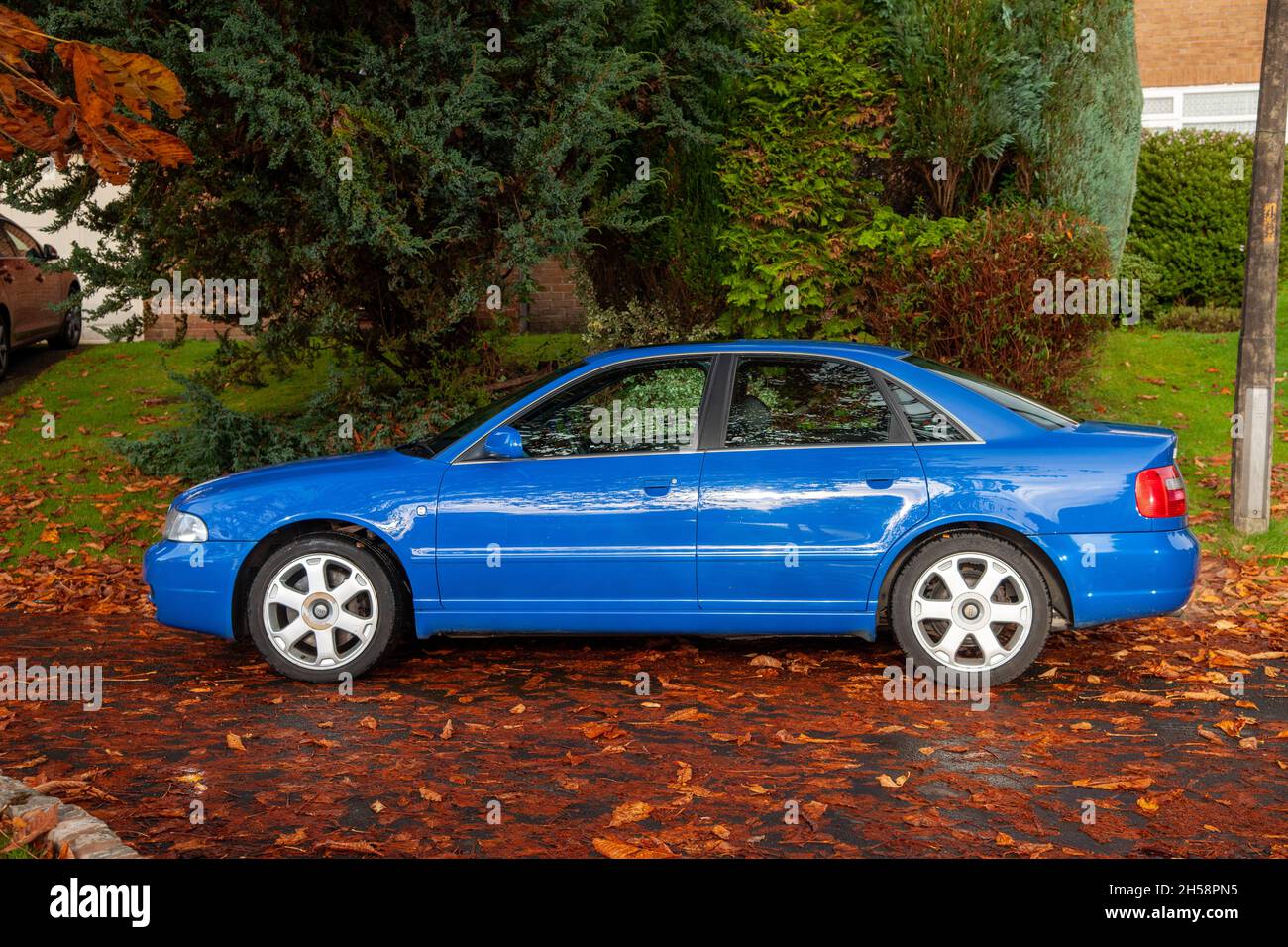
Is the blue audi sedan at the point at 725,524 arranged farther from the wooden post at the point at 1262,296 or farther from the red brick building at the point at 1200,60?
the red brick building at the point at 1200,60

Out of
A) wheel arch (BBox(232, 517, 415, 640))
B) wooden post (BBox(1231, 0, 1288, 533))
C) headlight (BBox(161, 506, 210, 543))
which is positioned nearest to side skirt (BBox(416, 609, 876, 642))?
wheel arch (BBox(232, 517, 415, 640))

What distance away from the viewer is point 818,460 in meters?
5.99

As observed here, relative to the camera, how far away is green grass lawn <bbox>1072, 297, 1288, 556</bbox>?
29.9 ft

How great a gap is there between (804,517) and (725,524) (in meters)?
0.36

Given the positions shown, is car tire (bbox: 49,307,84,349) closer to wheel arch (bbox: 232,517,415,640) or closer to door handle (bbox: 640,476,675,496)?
wheel arch (bbox: 232,517,415,640)

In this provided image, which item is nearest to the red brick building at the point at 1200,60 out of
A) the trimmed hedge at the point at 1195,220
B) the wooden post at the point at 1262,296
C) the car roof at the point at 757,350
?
the trimmed hedge at the point at 1195,220

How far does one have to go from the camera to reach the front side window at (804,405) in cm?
611

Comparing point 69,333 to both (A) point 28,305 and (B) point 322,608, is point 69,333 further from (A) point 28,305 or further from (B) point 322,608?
(B) point 322,608

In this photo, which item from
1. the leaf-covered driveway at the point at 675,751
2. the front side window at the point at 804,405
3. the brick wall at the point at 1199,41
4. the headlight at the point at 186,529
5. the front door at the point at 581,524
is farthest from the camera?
the brick wall at the point at 1199,41

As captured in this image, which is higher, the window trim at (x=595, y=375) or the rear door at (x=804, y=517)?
the window trim at (x=595, y=375)

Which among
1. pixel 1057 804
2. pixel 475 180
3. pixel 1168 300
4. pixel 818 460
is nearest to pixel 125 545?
pixel 475 180

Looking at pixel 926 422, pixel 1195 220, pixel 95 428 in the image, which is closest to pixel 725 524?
pixel 926 422

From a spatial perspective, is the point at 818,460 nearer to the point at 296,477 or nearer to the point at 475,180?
the point at 296,477

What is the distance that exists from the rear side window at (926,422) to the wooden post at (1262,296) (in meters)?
3.64
